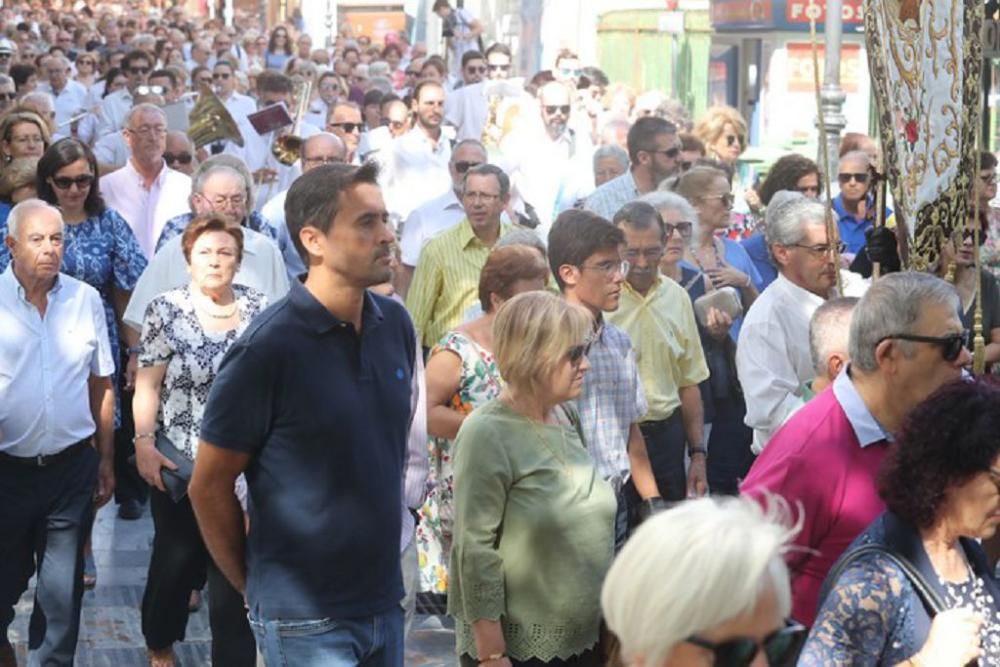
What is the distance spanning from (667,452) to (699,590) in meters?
5.28

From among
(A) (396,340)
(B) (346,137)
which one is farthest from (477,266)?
(B) (346,137)

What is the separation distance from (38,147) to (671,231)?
433 centimetres

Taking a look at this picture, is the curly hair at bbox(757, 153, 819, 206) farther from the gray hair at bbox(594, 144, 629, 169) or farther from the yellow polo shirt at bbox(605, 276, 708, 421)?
the yellow polo shirt at bbox(605, 276, 708, 421)

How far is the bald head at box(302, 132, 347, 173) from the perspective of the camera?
481 inches

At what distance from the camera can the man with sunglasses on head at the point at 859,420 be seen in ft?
15.5

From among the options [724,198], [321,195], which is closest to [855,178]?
[724,198]

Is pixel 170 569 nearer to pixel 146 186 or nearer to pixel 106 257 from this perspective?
pixel 106 257

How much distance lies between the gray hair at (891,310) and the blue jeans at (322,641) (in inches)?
54.2

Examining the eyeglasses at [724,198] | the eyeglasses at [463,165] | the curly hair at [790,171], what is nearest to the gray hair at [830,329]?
the eyeglasses at [724,198]

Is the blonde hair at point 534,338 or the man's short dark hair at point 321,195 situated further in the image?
the blonde hair at point 534,338

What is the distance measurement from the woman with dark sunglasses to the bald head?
813 centimetres

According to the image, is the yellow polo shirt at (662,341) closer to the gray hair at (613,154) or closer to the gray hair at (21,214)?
the gray hair at (21,214)

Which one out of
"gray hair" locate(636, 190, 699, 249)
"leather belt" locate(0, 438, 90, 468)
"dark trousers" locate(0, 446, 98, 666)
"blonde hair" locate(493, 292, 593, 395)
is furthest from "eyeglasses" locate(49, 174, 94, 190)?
"blonde hair" locate(493, 292, 593, 395)

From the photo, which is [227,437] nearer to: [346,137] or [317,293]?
[317,293]
